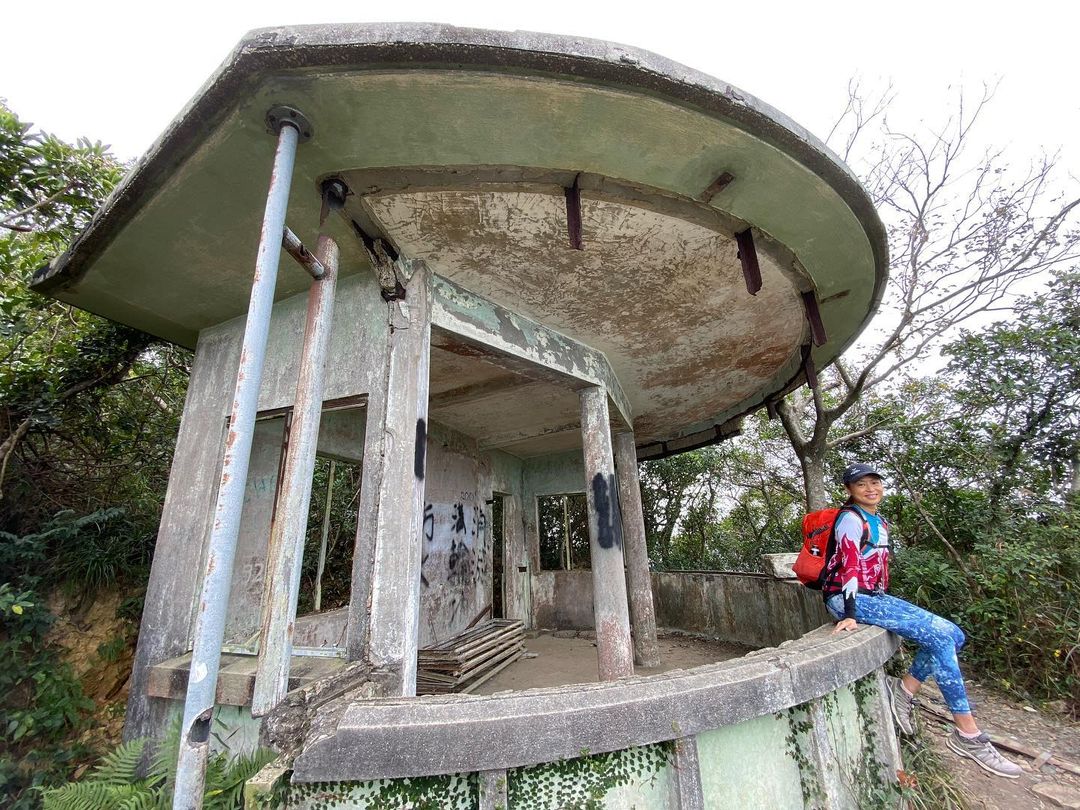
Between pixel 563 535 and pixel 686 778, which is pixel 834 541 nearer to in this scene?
pixel 686 778

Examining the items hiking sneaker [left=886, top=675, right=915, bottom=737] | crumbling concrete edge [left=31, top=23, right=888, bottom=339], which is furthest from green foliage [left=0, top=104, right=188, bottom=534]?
hiking sneaker [left=886, top=675, right=915, bottom=737]

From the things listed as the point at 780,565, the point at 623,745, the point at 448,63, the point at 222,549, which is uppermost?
the point at 448,63

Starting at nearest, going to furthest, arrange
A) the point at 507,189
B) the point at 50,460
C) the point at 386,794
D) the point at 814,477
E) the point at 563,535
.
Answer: the point at 386,794
the point at 507,189
the point at 50,460
the point at 814,477
the point at 563,535

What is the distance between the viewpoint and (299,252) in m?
2.41

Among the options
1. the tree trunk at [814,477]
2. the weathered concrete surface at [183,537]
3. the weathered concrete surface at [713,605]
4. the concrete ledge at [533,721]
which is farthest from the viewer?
the tree trunk at [814,477]

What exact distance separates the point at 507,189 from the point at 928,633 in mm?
3608

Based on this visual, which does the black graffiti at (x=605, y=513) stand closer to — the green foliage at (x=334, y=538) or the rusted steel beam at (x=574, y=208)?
the rusted steel beam at (x=574, y=208)

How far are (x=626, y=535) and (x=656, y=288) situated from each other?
3.94m

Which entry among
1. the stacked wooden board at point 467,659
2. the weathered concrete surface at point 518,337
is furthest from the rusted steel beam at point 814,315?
the stacked wooden board at point 467,659

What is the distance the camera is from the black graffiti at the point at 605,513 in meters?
4.89

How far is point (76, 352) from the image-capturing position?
466cm

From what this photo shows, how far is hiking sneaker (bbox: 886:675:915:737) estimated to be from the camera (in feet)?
9.53

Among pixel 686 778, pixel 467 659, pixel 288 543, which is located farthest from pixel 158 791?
pixel 467 659

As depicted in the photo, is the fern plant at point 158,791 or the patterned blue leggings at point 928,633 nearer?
the fern plant at point 158,791
